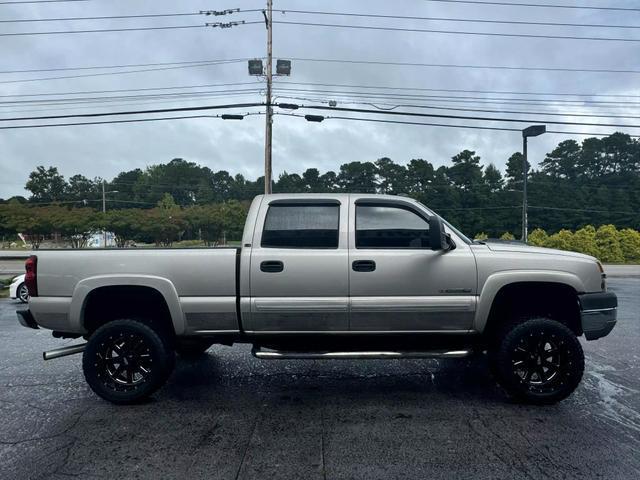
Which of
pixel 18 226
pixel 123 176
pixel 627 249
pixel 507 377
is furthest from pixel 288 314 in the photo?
pixel 123 176

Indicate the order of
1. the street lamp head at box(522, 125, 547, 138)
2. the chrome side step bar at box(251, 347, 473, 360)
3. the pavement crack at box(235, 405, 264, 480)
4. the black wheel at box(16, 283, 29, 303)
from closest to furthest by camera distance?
the pavement crack at box(235, 405, 264, 480) < the chrome side step bar at box(251, 347, 473, 360) < the black wheel at box(16, 283, 29, 303) < the street lamp head at box(522, 125, 547, 138)

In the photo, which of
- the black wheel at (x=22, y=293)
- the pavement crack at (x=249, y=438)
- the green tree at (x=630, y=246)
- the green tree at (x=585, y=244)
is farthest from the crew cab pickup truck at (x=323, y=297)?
the green tree at (x=630, y=246)

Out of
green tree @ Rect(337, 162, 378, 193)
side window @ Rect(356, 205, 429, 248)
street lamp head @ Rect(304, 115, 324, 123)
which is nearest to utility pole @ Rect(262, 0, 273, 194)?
street lamp head @ Rect(304, 115, 324, 123)

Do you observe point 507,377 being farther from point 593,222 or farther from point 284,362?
point 593,222

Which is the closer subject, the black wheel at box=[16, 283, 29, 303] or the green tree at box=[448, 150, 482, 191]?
the black wheel at box=[16, 283, 29, 303]

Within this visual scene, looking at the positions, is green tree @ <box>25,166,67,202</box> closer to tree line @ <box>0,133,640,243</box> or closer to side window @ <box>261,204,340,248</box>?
tree line @ <box>0,133,640,243</box>

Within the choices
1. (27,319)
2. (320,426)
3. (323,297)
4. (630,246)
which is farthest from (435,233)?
(630,246)

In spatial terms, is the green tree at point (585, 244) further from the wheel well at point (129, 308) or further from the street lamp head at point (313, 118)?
the wheel well at point (129, 308)

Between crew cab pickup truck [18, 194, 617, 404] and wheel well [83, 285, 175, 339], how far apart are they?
28mm

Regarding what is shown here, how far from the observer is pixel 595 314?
386 cm

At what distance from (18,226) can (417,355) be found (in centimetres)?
4015

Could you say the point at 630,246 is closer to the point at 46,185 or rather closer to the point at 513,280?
the point at 513,280

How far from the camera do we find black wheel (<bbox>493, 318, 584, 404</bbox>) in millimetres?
3791

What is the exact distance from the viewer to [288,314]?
3809 millimetres
